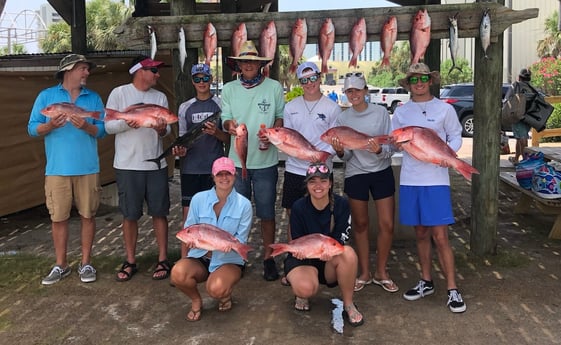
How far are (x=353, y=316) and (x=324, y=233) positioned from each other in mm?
583

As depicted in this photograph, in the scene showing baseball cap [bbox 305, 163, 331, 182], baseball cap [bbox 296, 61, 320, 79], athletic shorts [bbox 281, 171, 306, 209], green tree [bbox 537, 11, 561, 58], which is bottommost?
athletic shorts [bbox 281, 171, 306, 209]

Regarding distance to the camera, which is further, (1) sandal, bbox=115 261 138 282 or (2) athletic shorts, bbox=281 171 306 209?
(1) sandal, bbox=115 261 138 282

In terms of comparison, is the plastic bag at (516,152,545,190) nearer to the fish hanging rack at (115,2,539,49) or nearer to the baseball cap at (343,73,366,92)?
the fish hanging rack at (115,2,539,49)

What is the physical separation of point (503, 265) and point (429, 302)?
1.15 metres

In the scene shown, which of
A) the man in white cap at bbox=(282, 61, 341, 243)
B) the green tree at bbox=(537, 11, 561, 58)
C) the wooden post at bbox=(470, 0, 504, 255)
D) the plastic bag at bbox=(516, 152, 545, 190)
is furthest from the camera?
the green tree at bbox=(537, 11, 561, 58)

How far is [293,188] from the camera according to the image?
4.48m

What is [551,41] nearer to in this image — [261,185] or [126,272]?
[261,185]

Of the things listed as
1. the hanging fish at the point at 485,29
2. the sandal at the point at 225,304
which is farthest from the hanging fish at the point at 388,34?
the sandal at the point at 225,304

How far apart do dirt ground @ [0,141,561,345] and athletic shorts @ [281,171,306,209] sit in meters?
0.72

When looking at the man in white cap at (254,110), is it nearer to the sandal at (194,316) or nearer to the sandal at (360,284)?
the sandal at (360,284)

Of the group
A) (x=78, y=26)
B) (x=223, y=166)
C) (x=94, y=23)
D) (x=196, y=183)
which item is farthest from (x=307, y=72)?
(x=94, y=23)

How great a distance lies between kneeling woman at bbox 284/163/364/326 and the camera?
12.3 ft

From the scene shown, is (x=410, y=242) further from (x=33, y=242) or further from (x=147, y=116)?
→ (x=33, y=242)

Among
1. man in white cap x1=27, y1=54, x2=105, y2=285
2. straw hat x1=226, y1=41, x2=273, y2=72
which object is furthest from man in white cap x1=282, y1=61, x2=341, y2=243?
man in white cap x1=27, y1=54, x2=105, y2=285
